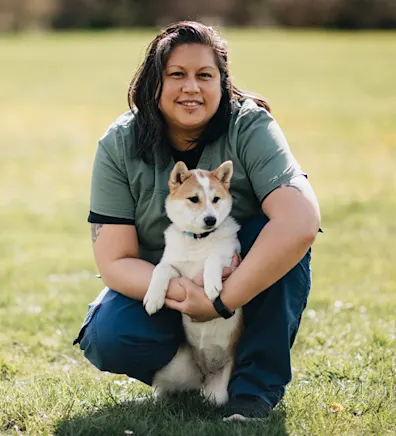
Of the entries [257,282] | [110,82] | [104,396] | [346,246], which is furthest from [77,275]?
[110,82]

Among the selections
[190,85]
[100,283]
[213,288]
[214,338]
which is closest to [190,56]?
[190,85]

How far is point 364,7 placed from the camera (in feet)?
112

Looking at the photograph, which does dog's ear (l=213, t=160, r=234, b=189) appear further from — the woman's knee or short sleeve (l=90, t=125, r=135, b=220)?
the woman's knee

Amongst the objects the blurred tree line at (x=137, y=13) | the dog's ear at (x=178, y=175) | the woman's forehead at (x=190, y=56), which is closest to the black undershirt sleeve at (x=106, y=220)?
the dog's ear at (x=178, y=175)

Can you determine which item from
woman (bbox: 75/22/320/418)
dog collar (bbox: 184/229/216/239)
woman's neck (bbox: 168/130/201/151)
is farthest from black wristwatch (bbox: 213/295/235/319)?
woman's neck (bbox: 168/130/201/151)

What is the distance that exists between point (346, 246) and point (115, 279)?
388 cm

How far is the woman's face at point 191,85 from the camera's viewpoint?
324 centimetres

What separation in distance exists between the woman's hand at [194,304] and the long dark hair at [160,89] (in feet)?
1.79

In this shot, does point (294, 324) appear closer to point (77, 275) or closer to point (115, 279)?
point (115, 279)

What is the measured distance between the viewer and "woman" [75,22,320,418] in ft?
10.2

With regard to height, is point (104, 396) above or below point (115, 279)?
below

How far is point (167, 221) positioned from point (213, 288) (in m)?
0.43

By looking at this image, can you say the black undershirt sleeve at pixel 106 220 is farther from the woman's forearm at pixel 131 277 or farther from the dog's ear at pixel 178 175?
the dog's ear at pixel 178 175

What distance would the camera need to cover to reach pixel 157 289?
3.15 meters
